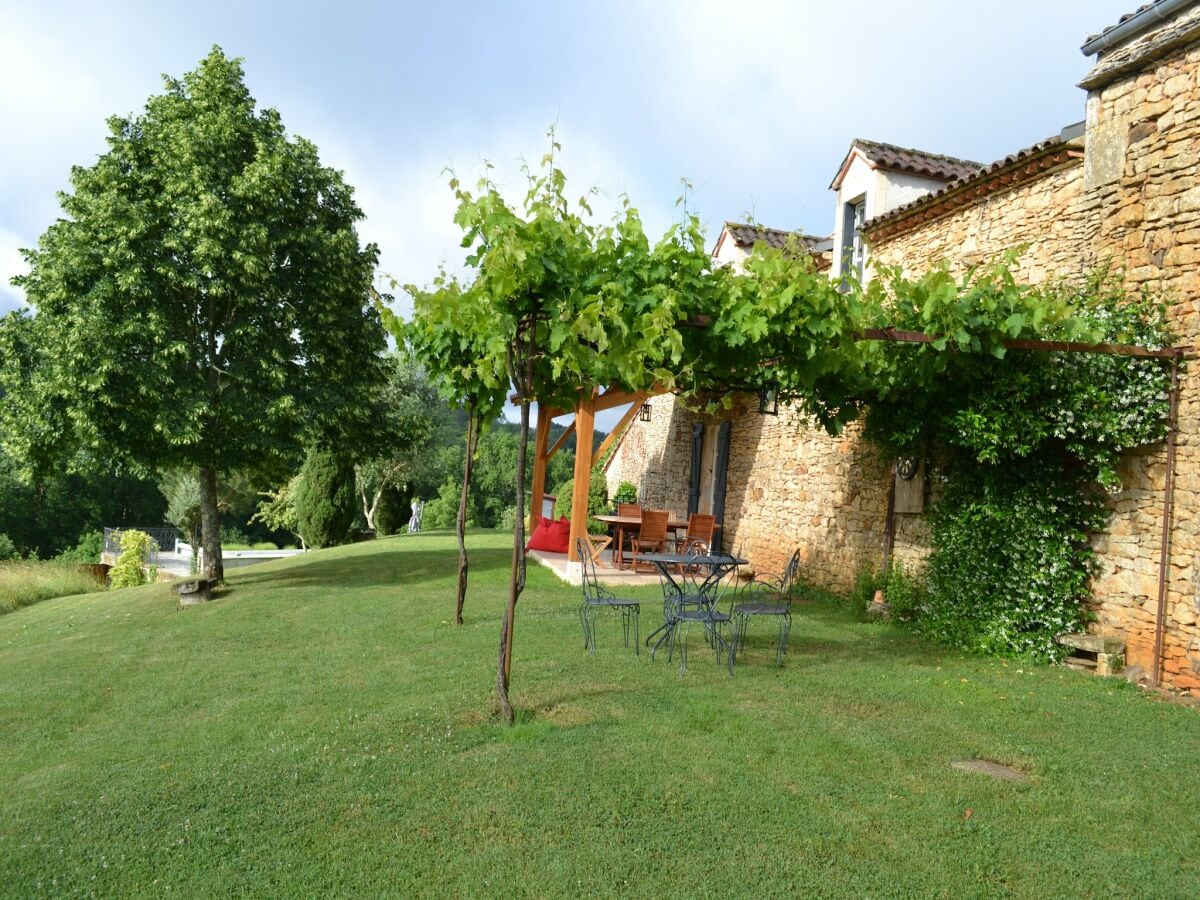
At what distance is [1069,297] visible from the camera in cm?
716

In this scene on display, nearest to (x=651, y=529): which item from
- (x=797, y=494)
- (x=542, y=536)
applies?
(x=797, y=494)

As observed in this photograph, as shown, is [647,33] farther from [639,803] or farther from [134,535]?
[134,535]

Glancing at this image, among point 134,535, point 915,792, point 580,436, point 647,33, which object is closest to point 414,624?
point 580,436

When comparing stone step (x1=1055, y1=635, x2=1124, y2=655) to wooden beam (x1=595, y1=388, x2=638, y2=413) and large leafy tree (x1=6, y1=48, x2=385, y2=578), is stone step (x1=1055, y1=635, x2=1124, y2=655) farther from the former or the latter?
large leafy tree (x1=6, y1=48, x2=385, y2=578)

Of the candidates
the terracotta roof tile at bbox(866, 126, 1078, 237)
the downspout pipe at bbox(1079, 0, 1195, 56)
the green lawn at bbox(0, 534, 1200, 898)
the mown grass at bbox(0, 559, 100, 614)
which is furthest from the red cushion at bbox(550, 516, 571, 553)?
the mown grass at bbox(0, 559, 100, 614)

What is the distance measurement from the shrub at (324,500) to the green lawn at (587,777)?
14025 mm

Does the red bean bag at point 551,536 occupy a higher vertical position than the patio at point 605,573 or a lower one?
higher

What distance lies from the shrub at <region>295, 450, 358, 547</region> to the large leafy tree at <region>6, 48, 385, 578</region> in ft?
27.0

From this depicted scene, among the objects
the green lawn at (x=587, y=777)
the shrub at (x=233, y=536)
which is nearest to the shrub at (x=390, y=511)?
the shrub at (x=233, y=536)

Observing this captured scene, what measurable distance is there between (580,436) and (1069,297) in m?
6.79

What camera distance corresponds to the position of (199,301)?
1280cm

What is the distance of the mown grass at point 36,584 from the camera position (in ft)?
54.6

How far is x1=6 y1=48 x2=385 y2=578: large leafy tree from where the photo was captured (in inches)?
445

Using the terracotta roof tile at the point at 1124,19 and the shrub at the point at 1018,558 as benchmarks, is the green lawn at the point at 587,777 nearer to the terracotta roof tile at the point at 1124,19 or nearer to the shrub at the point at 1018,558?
the shrub at the point at 1018,558
